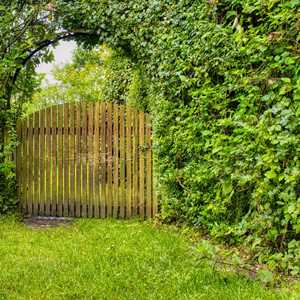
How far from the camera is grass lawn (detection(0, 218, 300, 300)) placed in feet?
8.95

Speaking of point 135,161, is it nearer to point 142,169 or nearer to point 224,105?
point 142,169

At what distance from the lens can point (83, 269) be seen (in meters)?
3.19

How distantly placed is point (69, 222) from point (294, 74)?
342 centimetres

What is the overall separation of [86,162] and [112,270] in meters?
2.66

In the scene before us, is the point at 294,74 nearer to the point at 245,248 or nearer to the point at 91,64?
the point at 245,248

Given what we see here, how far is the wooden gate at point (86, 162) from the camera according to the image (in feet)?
17.7

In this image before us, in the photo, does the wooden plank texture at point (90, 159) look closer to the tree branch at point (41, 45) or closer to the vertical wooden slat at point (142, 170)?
Answer: the vertical wooden slat at point (142, 170)

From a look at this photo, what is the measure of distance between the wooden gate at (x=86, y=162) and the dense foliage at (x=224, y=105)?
1.85ft

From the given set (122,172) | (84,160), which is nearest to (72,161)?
(84,160)

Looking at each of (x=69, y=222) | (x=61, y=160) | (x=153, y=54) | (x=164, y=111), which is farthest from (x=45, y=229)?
(x=153, y=54)

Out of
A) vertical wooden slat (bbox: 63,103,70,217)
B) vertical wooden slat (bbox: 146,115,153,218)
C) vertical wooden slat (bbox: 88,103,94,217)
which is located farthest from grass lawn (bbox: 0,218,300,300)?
vertical wooden slat (bbox: 63,103,70,217)

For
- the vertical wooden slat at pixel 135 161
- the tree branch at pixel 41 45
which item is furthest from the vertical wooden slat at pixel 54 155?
the vertical wooden slat at pixel 135 161

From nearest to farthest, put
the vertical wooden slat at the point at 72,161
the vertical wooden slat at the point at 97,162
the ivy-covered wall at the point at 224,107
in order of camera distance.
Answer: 1. the ivy-covered wall at the point at 224,107
2. the vertical wooden slat at the point at 97,162
3. the vertical wooden slat at the point at 72,161

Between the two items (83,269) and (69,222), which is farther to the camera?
(69,222)
